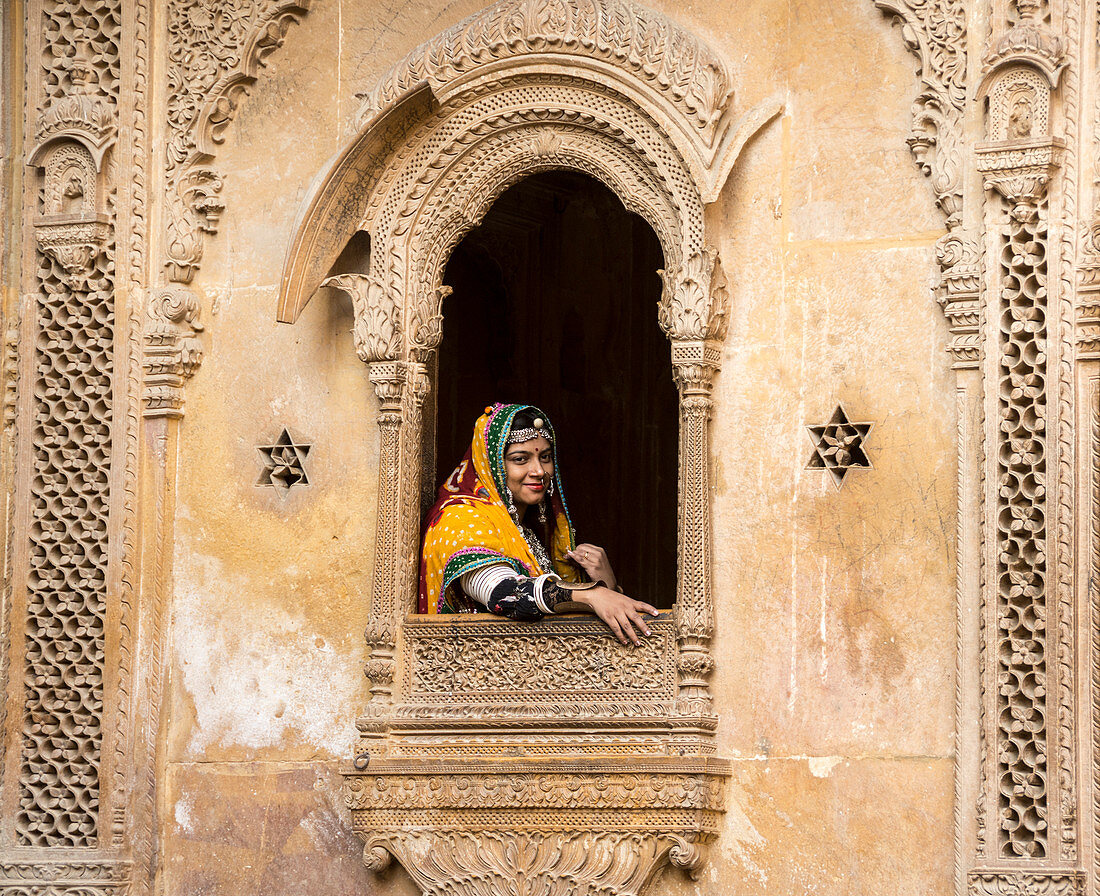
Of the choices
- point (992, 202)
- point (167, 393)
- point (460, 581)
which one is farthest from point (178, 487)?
point (992, 202)

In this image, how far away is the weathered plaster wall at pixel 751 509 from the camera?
8664mm

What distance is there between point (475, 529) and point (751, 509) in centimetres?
114

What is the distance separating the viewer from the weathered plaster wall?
8.66m

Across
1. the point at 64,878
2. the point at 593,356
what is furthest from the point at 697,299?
the point at 64,878

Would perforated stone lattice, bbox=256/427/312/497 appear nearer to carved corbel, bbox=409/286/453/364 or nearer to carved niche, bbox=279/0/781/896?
carved niche, bbox=279/0/781/896

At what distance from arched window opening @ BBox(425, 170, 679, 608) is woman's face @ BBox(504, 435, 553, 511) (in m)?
1.93

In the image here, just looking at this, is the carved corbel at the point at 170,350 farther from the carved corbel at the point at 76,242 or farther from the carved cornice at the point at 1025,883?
the carved cornice at the point at 1025,883

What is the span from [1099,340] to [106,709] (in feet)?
13.8

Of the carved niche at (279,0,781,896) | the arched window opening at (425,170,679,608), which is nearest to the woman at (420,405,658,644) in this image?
the carved niche at (279,0,781,896)

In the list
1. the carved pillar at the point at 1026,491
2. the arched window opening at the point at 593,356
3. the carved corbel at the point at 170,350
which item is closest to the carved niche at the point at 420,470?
the carved corbel at the point at 170,350

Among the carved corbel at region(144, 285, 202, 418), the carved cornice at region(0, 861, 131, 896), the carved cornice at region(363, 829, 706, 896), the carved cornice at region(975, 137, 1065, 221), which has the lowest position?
the carved cornice at region(0, 861, 131, 896)

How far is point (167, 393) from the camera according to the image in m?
9.81

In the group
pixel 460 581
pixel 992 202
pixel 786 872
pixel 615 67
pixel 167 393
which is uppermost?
pixel 615 67

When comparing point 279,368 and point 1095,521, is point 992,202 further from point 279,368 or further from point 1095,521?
point 279,368
